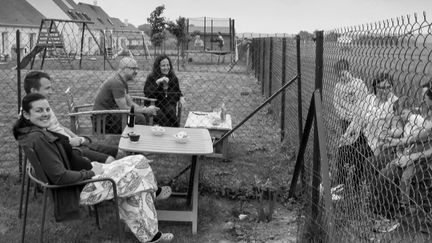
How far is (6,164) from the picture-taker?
5695 millimetres

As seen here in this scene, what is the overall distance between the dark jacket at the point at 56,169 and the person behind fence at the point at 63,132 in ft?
1.89

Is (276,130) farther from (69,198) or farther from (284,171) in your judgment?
(69,198)

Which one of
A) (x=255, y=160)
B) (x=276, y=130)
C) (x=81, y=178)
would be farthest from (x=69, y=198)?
(x=276, y=130)

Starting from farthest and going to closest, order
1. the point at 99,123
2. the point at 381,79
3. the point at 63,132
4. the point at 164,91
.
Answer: the point at 164,91 → the point at 99,123 → the point at 63,132 → the point at 381,79

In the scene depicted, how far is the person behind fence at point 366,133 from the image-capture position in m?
2.74

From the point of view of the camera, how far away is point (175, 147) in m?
3.93

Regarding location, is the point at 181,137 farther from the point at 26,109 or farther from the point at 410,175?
the point at 410,175

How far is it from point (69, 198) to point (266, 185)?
83.1 inches

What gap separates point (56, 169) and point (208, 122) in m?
3.29

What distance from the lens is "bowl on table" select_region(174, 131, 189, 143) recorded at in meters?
4.05

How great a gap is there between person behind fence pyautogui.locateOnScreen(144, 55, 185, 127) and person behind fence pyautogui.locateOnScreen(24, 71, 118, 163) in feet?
6.28

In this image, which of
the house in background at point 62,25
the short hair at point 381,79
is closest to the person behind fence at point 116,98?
the short hair at point 381,79

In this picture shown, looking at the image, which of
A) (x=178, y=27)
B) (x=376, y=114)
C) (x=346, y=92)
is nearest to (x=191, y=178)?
(x=346, y=92)

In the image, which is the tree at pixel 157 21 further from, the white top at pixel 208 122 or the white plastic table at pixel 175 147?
the white plastic table at pixel 175 147
